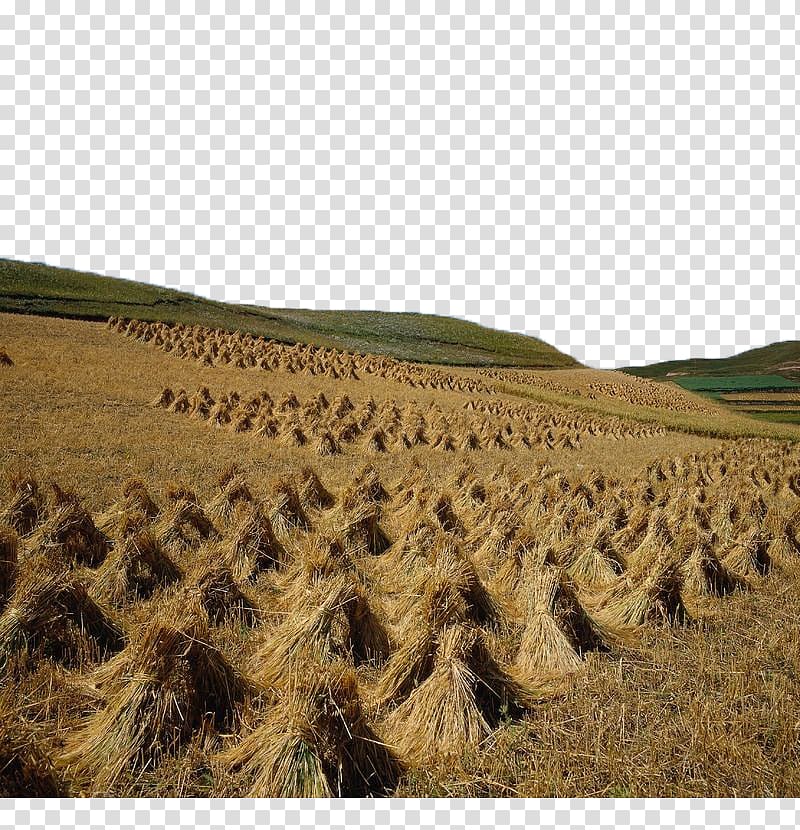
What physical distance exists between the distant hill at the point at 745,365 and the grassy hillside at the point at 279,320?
16.5 m

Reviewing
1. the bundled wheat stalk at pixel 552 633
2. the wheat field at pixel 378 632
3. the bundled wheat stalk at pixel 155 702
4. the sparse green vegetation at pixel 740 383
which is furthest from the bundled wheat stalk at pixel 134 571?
→ the sparse green vegetation at pixel 740 383

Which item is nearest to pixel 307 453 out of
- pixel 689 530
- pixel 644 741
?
pixel 689 530

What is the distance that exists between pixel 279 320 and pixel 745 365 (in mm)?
63429

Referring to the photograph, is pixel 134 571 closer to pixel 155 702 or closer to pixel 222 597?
pixel 222 597

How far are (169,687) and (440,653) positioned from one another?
80.5 inches

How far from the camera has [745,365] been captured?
76938mm

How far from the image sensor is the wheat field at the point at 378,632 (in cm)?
372

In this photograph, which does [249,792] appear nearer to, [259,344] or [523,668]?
[523,668]

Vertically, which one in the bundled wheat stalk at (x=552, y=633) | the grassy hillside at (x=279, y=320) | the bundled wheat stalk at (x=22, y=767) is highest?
the grassy hillside at (x=279, y=320)

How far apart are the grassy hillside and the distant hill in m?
16.5

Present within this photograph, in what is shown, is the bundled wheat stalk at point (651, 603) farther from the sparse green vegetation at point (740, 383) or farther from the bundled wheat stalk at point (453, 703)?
the sparse green vegetation at point (740, 383)

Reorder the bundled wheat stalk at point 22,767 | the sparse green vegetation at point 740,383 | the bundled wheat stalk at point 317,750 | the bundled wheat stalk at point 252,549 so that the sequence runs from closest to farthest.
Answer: the bundled wheat stalk at point 22,767 → the bundled wheat stalk at point 317,750 → the bundled wheat stalk at point 252,549 → the sparse green vegetation at point 740,383

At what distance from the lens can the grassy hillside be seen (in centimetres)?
4144

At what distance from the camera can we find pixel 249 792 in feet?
11.6
